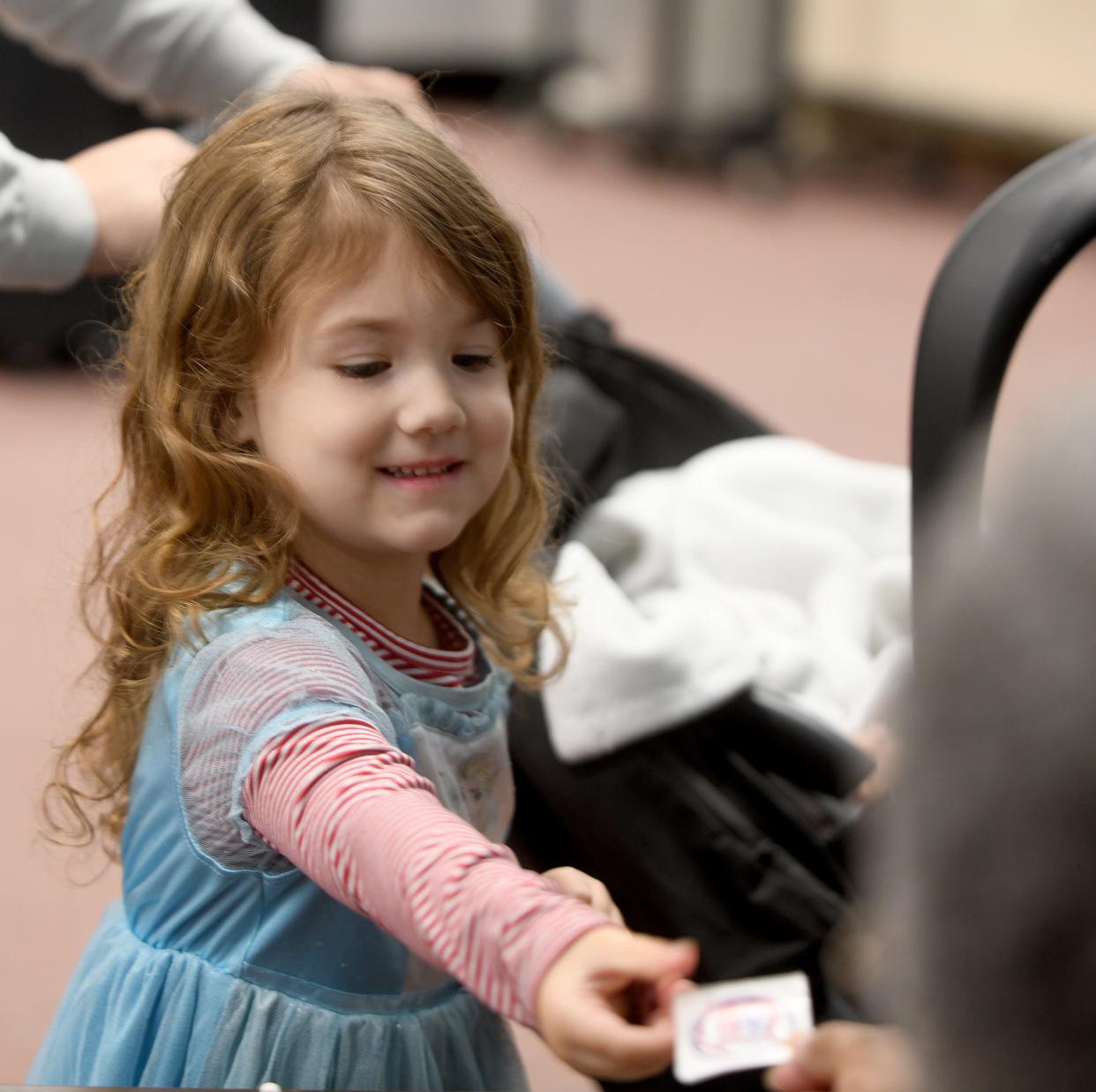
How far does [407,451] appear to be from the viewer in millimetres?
782

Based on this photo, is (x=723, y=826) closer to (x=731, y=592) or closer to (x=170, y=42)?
(x=731, y=592)

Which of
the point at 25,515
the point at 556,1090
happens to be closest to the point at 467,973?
the point at 556,1090

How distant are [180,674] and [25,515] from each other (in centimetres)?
169

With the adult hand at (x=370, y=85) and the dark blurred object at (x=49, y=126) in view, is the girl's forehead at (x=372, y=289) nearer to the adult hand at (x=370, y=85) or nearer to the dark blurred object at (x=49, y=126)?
the adult hand at (x=370, y=85)

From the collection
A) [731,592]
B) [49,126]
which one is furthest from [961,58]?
→ [731,592]

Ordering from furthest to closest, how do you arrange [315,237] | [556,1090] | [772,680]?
[556,1090] → [772,680] → [315,237]

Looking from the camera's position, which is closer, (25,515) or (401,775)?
(401,775)

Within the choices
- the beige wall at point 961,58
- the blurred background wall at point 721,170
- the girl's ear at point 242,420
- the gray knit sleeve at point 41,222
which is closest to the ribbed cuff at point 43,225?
the gray knit sleeve at point 41,222

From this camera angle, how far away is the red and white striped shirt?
576 millimetres

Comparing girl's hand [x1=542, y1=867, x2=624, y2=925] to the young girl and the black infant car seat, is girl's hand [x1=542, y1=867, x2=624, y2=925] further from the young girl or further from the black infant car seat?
the black infant car seat

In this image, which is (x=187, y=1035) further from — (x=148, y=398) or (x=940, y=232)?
(x=940, y=232)

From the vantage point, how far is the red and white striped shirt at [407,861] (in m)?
0.58

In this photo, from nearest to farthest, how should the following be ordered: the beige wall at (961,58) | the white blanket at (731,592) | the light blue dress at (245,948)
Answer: the light blue dress at (245,948), the white blanket at (731,592), the beige wall at (961,58)

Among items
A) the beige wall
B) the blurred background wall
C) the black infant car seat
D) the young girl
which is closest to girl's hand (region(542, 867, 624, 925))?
the young girl
